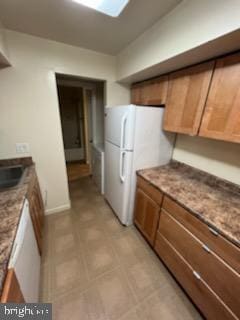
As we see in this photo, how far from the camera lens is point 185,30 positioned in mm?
1114

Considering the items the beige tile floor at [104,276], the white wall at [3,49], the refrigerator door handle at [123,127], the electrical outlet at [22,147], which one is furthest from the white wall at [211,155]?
the white wall at [3,49]

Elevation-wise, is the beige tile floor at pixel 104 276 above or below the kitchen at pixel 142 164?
below

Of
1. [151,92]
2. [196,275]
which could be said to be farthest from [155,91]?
[196,275]

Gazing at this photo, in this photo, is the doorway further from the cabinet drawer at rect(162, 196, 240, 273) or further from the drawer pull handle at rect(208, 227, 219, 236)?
the drawer pull handle at rect(208, 227, 219, 236)

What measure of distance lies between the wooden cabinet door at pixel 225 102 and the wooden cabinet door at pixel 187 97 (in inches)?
2.6

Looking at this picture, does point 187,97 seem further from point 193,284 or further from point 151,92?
point 193,284

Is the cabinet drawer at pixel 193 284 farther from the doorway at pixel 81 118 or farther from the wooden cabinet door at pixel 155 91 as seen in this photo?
the doorway at pixel 81 118

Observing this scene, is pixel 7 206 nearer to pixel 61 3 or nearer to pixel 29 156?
pixel 29 156

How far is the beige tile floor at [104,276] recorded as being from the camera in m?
1.22

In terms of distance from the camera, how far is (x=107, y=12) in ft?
4.00

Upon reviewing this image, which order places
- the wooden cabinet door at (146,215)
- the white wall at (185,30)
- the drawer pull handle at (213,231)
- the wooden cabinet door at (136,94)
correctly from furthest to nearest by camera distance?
the wooden cabinet door at (136,94), the wooden cabinet door at (146,215), the drawer pull handle at (213,231), the white wall at (185,30)

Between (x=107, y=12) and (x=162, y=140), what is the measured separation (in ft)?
4.54

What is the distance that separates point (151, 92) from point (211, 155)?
3.52ft

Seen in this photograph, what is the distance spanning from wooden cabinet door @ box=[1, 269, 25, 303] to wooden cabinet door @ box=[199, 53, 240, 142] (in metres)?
1.63
